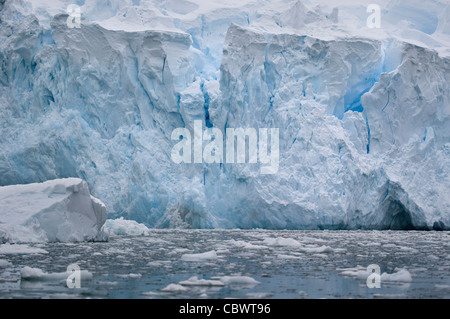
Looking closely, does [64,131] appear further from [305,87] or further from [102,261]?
[102,261]

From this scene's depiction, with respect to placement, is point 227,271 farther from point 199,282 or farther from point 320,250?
point 320,250

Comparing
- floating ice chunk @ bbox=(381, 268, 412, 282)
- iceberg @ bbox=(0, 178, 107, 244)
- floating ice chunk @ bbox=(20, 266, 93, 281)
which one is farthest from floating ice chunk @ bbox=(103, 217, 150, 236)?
floating ice chunk @ bbox=(381, 268, 412, 282)

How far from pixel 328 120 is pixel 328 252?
7.84m

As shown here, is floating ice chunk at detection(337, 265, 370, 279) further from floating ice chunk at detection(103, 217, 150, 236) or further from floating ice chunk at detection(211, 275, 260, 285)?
floating ice chunk at detection(103, 217, 150, 236)

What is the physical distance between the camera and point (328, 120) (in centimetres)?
1567

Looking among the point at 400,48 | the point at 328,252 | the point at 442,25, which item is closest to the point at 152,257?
the point at 328,252

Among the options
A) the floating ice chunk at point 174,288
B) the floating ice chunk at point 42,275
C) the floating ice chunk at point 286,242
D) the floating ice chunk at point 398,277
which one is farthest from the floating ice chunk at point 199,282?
the floating ice chunk at point 286,242

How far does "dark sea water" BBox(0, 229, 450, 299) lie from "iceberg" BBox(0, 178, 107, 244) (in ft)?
1.86

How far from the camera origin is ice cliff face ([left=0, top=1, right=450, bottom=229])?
1516cm

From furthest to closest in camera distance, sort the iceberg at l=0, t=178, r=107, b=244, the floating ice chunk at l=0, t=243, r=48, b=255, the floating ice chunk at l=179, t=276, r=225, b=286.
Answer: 1. the iceberg at l=0, t=178, r=107, b=244
2. the floating ice chunk at l=0, t=243, r=48, b=255
3. the floating ice chunk at l=179, t=276, r=225, b=286

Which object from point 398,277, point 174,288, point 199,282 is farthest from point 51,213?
point 398,277

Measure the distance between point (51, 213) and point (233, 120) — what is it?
23.9 ft

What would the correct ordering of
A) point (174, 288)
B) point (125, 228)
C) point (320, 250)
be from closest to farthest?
point (174, 288), point (320, 250), point (125, 228)

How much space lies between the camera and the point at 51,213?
9.41 metres
